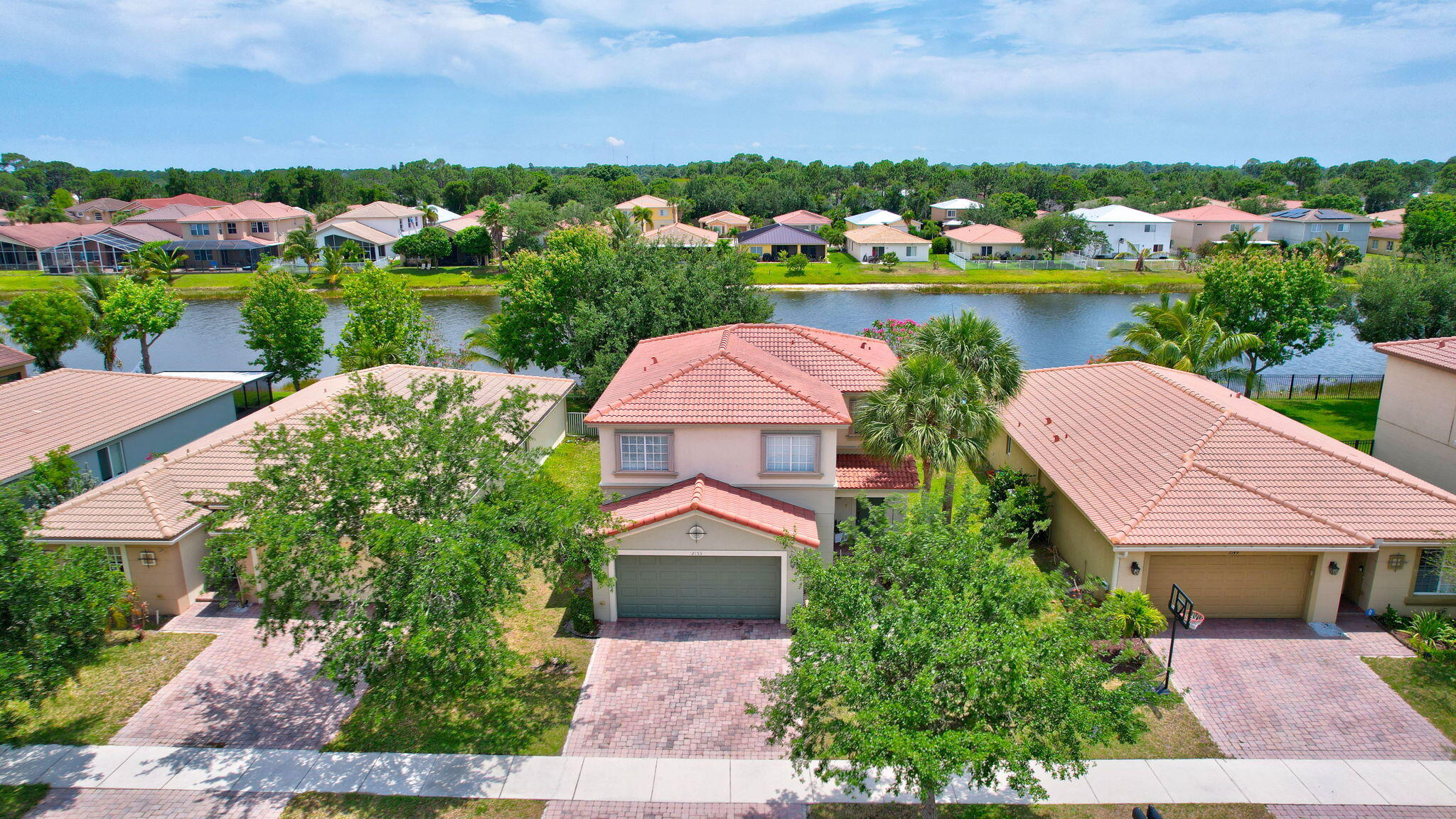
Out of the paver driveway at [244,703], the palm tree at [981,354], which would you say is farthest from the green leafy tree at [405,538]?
the palm tree at [981,354]

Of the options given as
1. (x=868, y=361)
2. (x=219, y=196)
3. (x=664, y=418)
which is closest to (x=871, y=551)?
(x=664, y=418)

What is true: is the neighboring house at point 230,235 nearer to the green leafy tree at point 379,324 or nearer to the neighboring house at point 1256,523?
the green leafy tree at point 379,324

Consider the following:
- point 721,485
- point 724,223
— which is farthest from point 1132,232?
point 721,485

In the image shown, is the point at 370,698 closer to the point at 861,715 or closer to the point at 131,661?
the point at 131,661

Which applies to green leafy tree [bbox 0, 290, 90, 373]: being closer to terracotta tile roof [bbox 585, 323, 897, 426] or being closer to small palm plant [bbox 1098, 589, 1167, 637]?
terracotta tile roof [bbox 585, 323, 897, 426]

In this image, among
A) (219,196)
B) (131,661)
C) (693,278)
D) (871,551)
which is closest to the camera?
(871,551)
